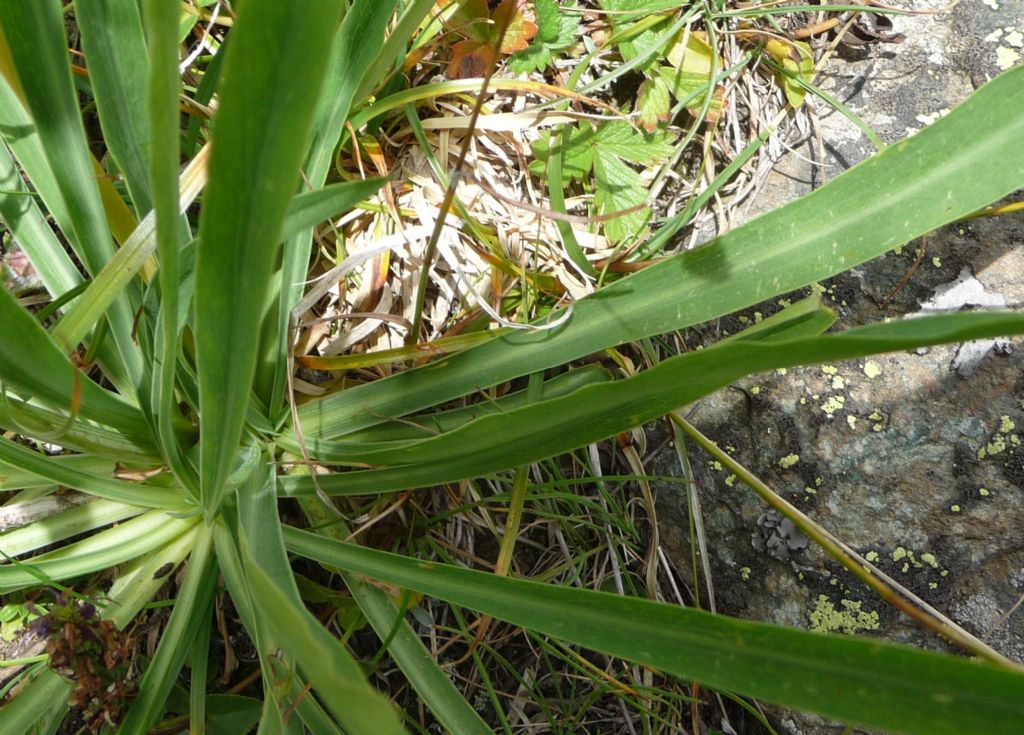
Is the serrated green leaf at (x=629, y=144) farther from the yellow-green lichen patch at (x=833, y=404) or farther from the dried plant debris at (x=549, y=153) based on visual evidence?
the yellow-green lichen patch at (x=833, y=404)

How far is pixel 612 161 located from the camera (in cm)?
101

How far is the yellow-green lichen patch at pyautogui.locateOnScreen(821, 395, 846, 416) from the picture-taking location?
3.19 ft

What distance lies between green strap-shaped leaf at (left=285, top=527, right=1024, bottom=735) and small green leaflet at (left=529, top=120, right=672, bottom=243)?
521 mm

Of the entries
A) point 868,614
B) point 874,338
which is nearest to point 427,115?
point 874,338

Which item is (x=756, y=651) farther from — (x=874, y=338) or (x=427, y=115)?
(x=427, y=115)

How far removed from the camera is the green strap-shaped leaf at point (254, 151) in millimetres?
345

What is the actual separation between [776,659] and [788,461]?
1.56 feet

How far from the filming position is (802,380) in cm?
99

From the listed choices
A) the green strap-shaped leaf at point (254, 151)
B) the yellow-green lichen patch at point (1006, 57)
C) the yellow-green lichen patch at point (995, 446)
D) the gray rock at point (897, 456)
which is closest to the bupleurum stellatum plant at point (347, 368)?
the green strap-shaped leaf at point (254, 151)

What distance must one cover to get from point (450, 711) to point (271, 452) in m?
0.36

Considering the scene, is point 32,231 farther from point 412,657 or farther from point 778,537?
point 778,537

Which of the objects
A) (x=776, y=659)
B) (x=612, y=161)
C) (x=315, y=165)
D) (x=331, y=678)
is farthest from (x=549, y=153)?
(x=331, y=678)

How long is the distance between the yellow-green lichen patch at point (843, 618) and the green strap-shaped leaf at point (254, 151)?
80 cm

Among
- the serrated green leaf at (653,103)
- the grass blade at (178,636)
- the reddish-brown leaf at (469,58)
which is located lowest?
the grass blade at (178,636)
